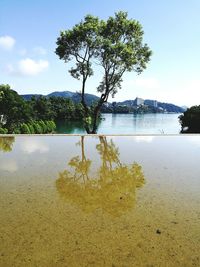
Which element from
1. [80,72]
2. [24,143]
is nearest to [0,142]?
[24,143]

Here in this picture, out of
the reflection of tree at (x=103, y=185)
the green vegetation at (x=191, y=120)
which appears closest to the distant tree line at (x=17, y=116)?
the green vegetation at (x=191, y=120)

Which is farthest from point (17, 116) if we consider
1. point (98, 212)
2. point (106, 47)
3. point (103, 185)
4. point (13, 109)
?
point (98, 212)

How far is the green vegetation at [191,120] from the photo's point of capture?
46.5m

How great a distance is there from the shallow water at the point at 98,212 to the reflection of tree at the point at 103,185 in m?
0.01

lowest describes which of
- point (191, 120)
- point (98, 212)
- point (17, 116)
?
point (98, 212)

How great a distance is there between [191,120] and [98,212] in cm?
4678

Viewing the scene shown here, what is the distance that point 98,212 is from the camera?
403cm

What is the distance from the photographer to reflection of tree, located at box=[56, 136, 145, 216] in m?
4.34

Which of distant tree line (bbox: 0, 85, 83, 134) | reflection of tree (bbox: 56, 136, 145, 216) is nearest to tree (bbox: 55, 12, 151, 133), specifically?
distant tree line (bbox: 0, 85, 83, 134)

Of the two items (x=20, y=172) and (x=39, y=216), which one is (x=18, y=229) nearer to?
(x=39, y=216)

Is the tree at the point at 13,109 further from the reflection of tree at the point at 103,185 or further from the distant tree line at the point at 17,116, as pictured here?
the reflection of tree at the point at 103,185

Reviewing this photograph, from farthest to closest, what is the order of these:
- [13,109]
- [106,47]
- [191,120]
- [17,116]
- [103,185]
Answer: [191,120] < [17,116] < [13,109] < [106,47] < [103,185]

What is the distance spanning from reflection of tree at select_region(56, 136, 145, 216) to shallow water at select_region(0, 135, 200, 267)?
0.01m

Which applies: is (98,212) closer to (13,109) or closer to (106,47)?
(106,47)
